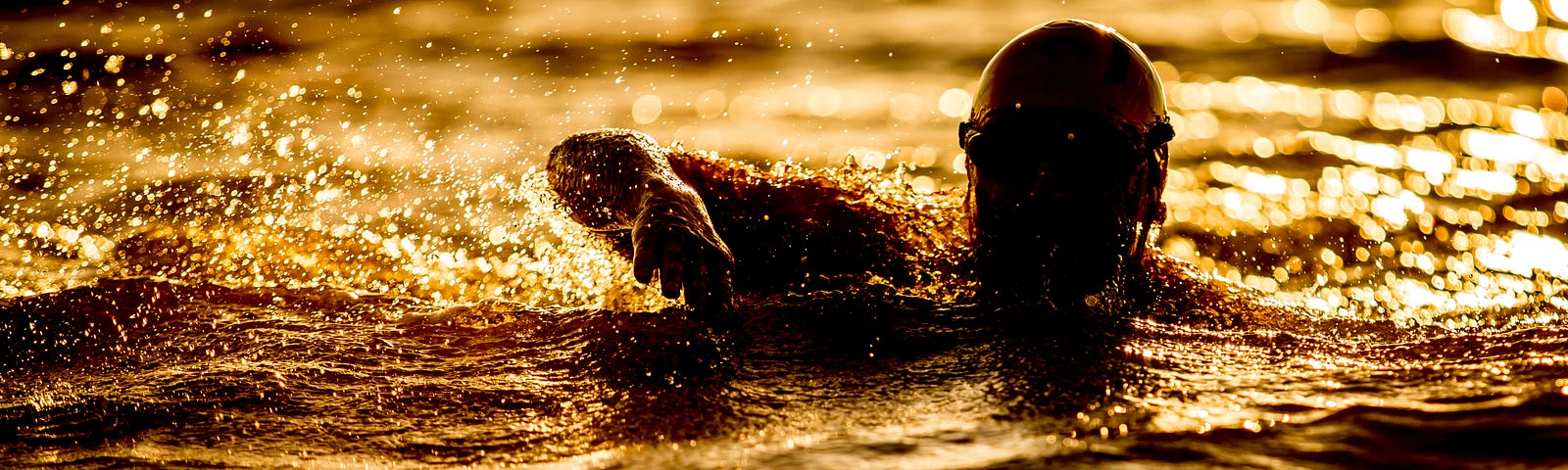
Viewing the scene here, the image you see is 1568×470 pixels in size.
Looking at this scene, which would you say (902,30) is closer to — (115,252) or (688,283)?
(115,252)

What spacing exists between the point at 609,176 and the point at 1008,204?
1.46 meters

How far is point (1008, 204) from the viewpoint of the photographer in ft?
14.6

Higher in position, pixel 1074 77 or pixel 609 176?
pixel 1074 77

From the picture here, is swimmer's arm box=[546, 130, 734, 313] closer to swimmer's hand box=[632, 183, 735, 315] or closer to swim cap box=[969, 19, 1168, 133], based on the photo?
swimmer's hand box=[632, 183, 735, 315]

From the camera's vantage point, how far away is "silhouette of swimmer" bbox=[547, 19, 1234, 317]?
162 inches

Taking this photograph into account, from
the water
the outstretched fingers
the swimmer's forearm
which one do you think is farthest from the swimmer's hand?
the swimmer's forearm

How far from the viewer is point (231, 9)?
1368 centimetres

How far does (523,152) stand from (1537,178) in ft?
21.5

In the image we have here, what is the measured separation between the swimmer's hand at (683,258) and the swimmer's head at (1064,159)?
3.58ft

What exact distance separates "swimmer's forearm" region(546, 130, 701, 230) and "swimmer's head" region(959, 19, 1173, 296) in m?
1.04

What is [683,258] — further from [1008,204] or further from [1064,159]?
[1064,159]

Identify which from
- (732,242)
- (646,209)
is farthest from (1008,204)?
(732,242)

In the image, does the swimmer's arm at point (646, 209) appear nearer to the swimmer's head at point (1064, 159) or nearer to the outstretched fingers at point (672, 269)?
the outstretched fingers at point (672, 269)

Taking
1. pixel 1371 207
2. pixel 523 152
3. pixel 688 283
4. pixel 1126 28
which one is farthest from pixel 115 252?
pixel 1126 28
